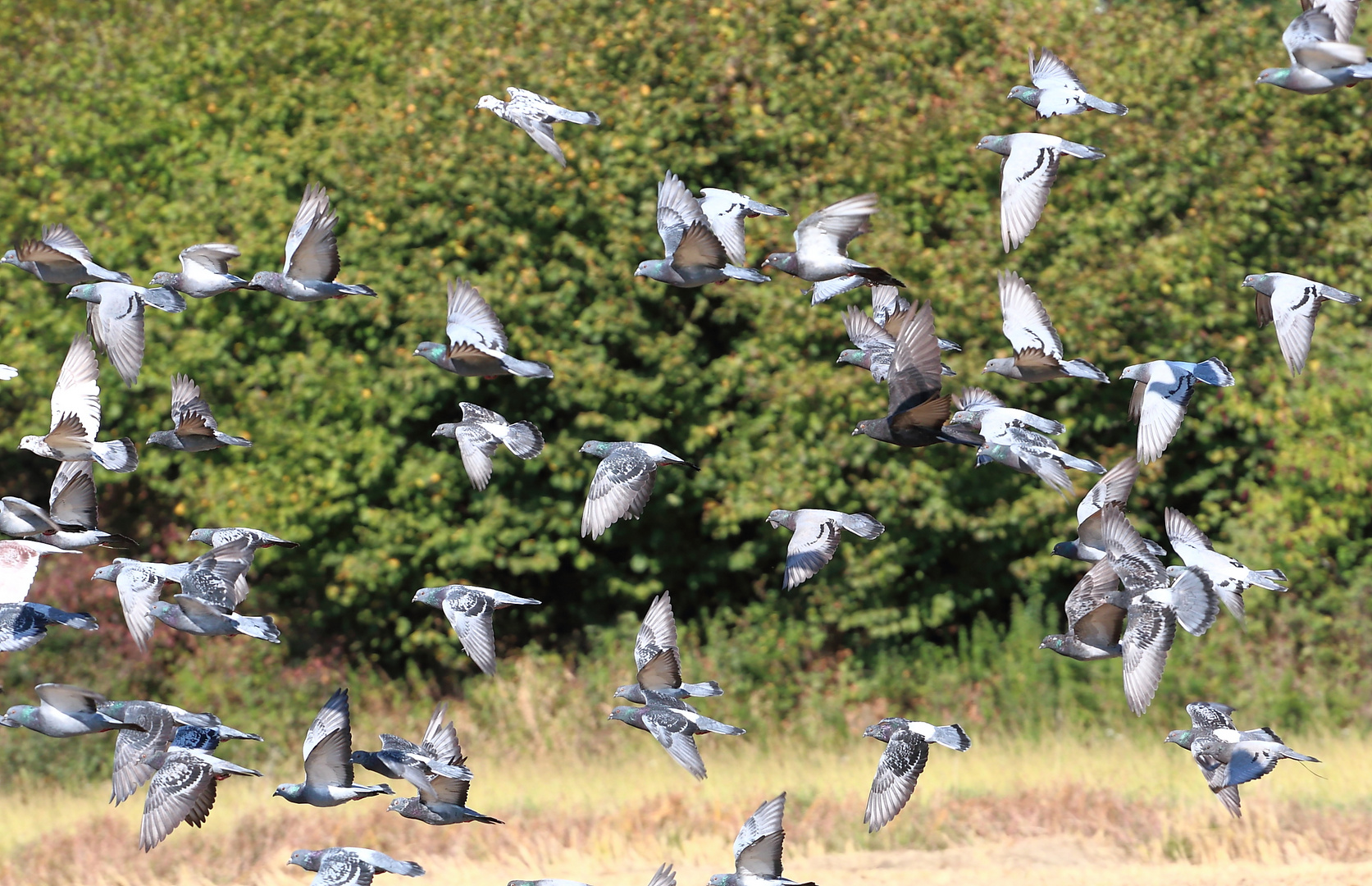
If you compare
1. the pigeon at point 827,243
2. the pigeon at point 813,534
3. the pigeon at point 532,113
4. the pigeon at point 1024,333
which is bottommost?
the pigeon at point 813,534

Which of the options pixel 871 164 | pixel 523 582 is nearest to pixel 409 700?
pixel 523 582

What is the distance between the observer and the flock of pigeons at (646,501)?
6781 millimetres

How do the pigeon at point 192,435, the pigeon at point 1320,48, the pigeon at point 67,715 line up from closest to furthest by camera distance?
the pigeon at point 67,715
the pigeon at point 1320,48
the pigeon at point 192,435

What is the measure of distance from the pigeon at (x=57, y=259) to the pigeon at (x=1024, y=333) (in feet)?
13.8

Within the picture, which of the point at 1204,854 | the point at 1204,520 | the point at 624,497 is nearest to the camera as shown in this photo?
the point at 624,497

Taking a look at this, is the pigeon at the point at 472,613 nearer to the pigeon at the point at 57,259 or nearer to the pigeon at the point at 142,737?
the pigeon at the point at 142,737

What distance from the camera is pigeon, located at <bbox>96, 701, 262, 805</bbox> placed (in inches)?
272

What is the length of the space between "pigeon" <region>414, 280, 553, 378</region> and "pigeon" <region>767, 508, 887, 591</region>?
1486mm

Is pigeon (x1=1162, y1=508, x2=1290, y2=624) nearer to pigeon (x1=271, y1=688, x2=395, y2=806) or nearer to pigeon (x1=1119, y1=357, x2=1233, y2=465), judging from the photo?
pigeon (x1=1119, y1=357, x2=1233, y2=465)

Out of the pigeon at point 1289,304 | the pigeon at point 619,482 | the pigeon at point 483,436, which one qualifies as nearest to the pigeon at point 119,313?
the pigeon at point 483,436

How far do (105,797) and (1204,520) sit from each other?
386 inches

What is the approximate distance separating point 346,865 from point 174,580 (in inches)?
59.2

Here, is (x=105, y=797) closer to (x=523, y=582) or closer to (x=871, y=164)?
(x=523, y=582)

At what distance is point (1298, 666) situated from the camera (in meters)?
13.5
